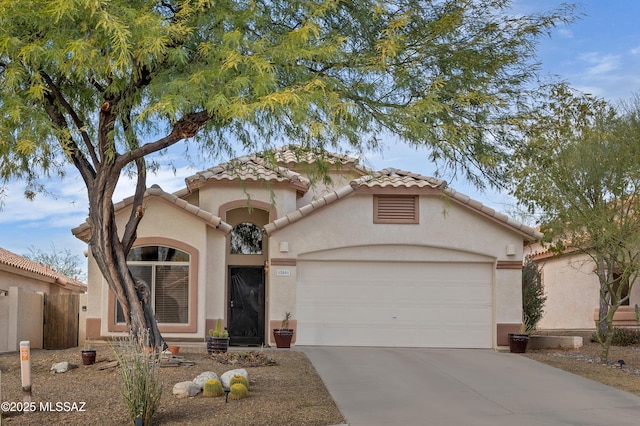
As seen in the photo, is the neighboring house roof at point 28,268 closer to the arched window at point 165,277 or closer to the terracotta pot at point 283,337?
the arched window at point 165,277

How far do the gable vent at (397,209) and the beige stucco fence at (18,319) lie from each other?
9734mm

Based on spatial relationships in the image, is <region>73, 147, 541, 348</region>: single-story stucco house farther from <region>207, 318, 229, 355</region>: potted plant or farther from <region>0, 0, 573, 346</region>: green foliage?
<region>0, 0, 573, 346</region>: green foliage

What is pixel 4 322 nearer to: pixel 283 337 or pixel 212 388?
pixel 283 337

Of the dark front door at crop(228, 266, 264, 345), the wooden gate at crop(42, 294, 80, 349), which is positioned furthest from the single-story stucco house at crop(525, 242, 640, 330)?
the wooden gate at crop(42, 294, 80, 349)

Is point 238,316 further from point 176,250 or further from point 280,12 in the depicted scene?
point 280,12

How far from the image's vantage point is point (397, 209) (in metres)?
22.2

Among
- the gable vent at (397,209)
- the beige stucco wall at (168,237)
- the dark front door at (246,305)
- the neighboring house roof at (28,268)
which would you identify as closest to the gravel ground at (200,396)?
the beige stucco wall at (168,237)

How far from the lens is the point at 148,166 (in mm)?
18125

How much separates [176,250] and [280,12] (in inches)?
377

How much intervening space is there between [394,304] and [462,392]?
26.0 ft

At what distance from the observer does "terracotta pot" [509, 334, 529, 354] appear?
69.7ft

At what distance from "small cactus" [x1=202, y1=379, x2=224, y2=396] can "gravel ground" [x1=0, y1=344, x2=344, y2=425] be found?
4.8 inches

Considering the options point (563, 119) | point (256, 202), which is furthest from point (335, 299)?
point (563, 119)

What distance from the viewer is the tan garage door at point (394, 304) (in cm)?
2209
